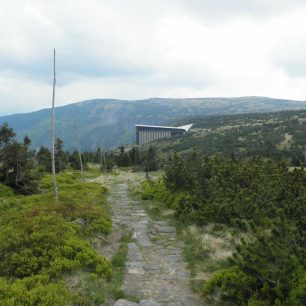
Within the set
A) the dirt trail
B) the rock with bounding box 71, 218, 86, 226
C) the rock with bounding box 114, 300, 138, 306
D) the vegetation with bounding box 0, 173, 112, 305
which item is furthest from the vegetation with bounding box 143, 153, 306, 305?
the rock with bounding box 71, 218, 86, 226

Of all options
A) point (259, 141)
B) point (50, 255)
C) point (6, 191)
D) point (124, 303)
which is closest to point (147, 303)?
point (124, 303)

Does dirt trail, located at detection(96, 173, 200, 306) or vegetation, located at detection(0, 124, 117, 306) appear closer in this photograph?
vegetation, located at detection(0, 124, 117, 306)

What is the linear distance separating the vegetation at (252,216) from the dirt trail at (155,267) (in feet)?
3.01

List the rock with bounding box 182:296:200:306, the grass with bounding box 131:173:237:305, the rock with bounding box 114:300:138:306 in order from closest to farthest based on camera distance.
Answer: the rock with bounding box 114:300:138:306
the rock with bounding box 182:296:200:306
the grass with bounding box 131:173:237:305

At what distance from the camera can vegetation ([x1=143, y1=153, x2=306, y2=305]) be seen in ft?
26.7

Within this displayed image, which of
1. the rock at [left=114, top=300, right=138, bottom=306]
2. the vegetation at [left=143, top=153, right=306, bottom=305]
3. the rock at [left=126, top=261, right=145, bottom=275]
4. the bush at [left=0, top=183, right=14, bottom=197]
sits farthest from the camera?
the bush at [left=0, top=183, right=14, bottom=197]

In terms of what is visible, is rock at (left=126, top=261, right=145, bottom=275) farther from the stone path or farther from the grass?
the grass

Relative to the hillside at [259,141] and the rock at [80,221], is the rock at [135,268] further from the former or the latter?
the hillside at [259,141]

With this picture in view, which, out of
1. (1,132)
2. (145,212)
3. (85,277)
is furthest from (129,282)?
(1,132)

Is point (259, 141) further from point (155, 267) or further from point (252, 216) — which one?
point (155, 267)

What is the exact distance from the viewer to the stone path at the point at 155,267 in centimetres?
937

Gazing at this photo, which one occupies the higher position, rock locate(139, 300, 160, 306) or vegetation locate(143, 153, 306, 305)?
Result: vegetation locate(143, 153, 306, 305)

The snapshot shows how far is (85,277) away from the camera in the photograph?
33.2 ft

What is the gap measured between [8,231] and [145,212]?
31.3 ft
